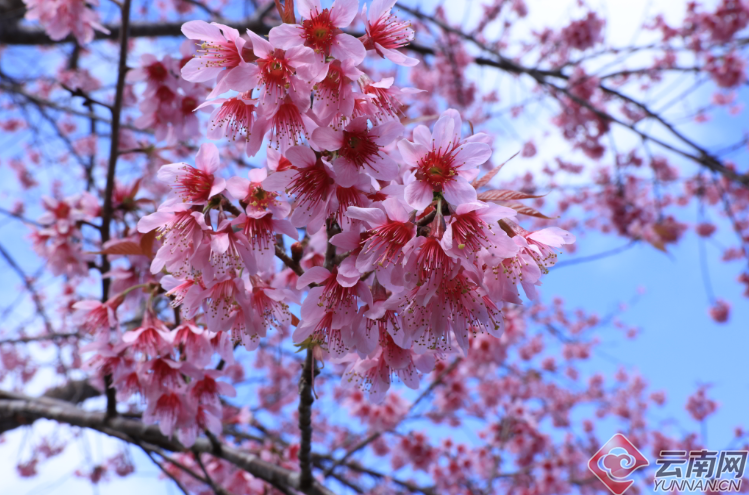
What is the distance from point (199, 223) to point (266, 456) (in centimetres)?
255

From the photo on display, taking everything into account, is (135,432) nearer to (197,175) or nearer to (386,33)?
(197,175)

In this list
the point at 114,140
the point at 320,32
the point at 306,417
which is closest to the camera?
the point at 320,32

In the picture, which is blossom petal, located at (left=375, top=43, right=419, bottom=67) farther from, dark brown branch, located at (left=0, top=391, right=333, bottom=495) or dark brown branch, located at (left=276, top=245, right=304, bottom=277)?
dark brown branch, located at (left=0, top=391, right=333, bottom=495)

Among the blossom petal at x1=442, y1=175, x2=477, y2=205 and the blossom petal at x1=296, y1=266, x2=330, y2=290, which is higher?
the blossom petal at x1=442, y1=175, x2=477, y2=205

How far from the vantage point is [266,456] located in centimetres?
321

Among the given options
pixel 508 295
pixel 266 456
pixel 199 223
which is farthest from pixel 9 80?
pixel 508 295

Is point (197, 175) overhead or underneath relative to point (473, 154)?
overhead

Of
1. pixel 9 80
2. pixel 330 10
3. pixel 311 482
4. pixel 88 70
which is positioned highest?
pixel 88 70

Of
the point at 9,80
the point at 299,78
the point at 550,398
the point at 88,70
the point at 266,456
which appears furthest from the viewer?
the point at 550,398

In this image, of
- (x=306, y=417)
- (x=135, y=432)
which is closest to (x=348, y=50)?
(x=306, y=417)

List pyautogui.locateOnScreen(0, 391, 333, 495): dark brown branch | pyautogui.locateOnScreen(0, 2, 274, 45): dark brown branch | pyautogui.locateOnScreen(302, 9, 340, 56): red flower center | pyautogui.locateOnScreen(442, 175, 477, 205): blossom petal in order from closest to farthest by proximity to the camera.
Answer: pyautogui.locateOnScreen(442, 175, 477, 205): blossom petal → pyautogui.locateOnScreen(302, 9, 340, 56): red flower center → pyautogui.locateOnScreen(0, 391, 333, 495): dark brown branch → pyautogui.locateOnScreen(0, 2, 274, 45): dark brown branch

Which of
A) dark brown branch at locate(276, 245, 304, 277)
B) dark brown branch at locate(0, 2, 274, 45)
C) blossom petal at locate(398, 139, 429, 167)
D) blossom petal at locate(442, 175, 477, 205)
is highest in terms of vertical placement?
dark brown branch at locate(0, 2, 274, 45)

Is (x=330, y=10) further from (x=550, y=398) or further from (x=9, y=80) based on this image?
(x=550, y=398)

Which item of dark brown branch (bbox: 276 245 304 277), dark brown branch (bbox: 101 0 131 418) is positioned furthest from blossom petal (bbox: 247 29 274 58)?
dark brown branch (bbox: 101 0 131 418)
